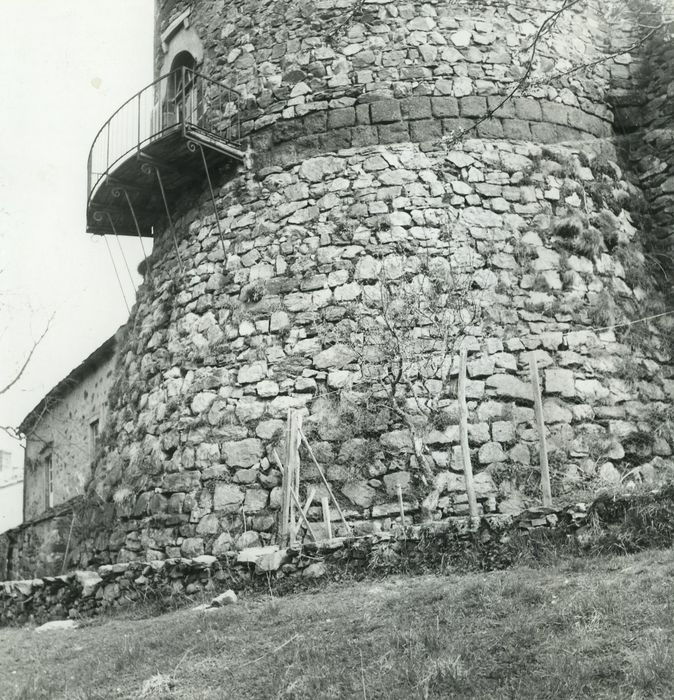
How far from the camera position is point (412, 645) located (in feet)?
18.2

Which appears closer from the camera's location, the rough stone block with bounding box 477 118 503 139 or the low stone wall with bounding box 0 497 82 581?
the rough stone block with bounding box 477 118 503 139

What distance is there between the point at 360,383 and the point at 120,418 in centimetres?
357

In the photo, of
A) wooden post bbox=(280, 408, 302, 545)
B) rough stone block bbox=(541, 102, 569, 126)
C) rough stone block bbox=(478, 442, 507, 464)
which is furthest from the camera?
rough stone block bbox=(541, 102, 569, 126)

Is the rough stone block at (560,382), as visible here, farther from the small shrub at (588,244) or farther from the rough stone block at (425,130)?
the rough stone block at (425,130)

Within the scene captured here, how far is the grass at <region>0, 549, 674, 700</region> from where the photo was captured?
4.98 metres

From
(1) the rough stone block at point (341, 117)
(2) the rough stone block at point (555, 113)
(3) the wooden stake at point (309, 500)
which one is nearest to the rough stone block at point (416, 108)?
(1) the rough stone block at point (341, 117)

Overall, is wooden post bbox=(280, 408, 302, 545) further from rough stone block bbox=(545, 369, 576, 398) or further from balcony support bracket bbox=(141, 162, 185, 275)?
balcony support bracket bbox=(141, 162, 185, 275)

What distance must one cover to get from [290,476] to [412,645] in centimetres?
329

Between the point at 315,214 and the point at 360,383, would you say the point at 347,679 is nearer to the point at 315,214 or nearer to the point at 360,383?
the point at 360,383

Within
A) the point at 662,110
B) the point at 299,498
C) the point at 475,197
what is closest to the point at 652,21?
the point at 662,110

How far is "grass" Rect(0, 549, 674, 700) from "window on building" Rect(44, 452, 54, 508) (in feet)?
37.6

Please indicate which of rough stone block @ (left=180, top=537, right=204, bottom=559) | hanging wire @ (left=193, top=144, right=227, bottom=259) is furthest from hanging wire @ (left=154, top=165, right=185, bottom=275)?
rough stone block @ (left=180, top=537, right=204, bottom=559)

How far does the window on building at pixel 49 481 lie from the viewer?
60.8 ft

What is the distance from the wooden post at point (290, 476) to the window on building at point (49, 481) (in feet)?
35.1
